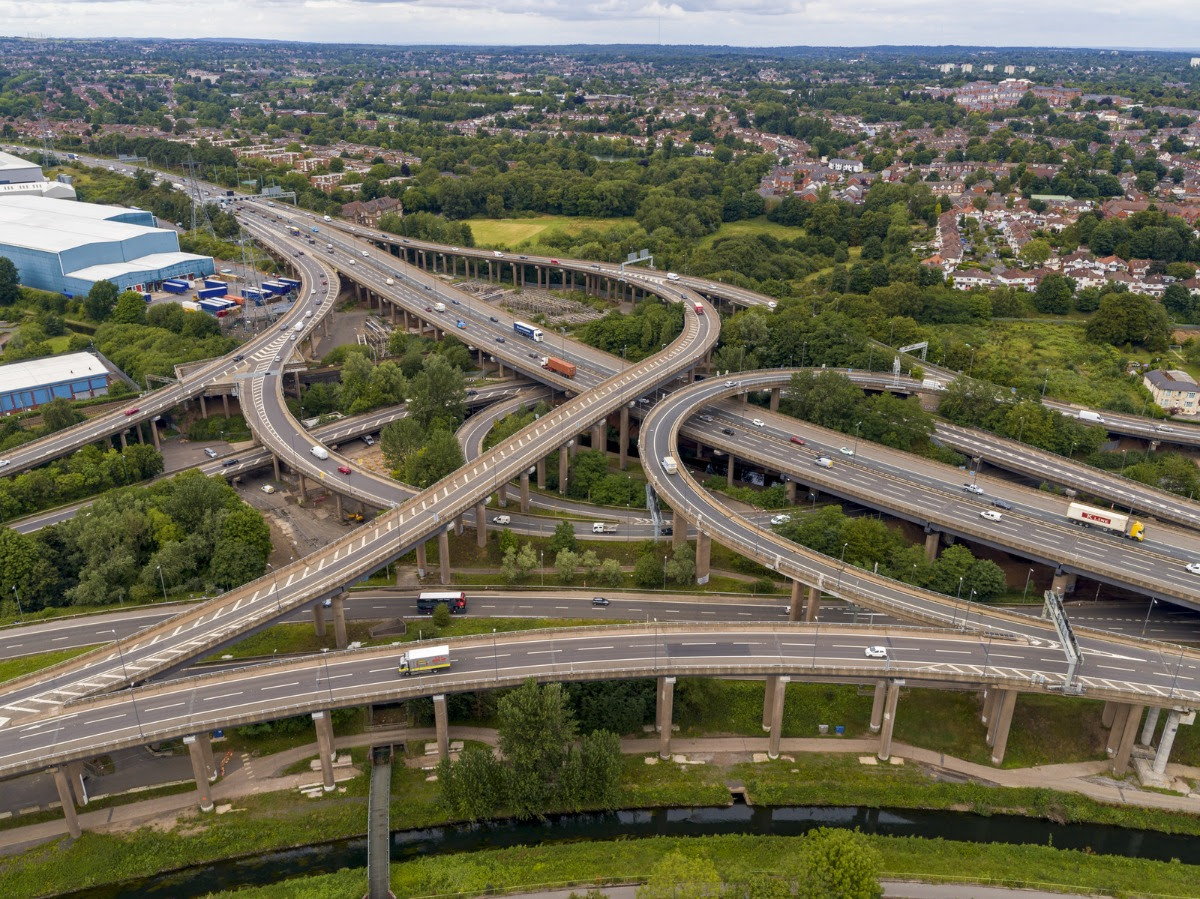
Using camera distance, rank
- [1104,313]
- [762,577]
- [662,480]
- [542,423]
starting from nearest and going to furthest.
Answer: [762,577], [662,480], [542,423], [1104,313]

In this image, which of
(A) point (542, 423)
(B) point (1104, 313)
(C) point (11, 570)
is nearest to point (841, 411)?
(A) point (542, 423)

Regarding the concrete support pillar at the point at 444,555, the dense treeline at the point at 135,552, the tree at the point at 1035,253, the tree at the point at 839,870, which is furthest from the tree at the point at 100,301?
the tree at the point at 1035,253

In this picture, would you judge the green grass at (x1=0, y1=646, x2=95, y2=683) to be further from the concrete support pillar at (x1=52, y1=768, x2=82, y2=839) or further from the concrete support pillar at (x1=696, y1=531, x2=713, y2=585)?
the concrete support pillar at (x1=696, y1=531, x2=713, y2=585)

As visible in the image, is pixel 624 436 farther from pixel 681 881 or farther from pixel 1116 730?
pixel 681 881

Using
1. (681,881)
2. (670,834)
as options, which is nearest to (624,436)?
(670,834)

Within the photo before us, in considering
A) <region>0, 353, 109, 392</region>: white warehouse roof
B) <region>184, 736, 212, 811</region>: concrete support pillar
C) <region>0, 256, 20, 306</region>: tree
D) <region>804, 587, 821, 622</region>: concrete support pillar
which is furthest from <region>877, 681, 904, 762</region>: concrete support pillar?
<region>0, 256, 20, 306</region>: tree

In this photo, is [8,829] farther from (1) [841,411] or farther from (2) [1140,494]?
(2) [1140,494]

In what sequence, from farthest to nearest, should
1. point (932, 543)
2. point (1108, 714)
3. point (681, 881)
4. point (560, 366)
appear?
point (560, 366)
point (932, 543)
point (1108, 714)
point (681, 881)
